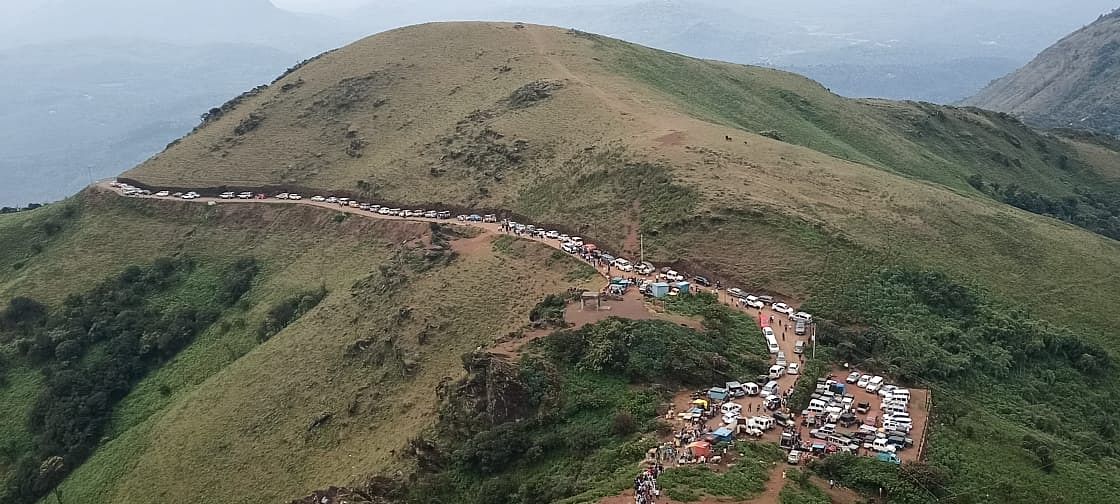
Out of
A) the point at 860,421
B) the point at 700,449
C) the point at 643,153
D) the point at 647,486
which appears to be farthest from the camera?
the point at 643,153

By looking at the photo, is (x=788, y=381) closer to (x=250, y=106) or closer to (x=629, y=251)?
(x=629, y=251)

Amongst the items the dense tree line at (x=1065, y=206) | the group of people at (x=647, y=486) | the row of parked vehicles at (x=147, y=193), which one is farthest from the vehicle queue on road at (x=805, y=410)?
the dense tree line at (x=1065, y=206)

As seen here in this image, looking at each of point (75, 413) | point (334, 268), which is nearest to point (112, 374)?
point (75, 413)

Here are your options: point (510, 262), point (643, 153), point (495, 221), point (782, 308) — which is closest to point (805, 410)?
point (782, 308)

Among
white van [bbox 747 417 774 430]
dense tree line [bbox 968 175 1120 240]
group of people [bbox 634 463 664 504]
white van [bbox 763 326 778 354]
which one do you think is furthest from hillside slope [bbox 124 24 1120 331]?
group of people [bbox 634 463 664 504]

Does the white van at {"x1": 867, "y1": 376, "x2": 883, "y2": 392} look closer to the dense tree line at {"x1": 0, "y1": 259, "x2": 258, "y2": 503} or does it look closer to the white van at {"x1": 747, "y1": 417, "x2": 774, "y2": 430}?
the white van at {"x1": 747, "y1": 417, "x2": 774, "y2": 430}

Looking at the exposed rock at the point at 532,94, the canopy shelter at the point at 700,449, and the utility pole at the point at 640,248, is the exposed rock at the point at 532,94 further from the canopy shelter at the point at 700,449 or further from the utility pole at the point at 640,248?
the canopy shelter at the point at 700,449

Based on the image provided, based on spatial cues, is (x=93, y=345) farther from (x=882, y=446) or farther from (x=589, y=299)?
(x=882, y=446)
